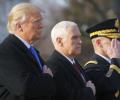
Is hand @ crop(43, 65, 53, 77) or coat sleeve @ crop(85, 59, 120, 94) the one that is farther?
coat sleeve @ crop(85, 59, 120, 94)

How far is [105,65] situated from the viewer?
723 cm

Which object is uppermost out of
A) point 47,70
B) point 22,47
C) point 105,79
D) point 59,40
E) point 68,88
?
point 22,47

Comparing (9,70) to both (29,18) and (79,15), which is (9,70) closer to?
(29,18)

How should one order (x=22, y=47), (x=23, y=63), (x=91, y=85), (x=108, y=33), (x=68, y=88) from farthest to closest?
(x=108, y=33) < (x=91, y=85) < (x=68, y=88) < (x=22, y=47) < (x=23, y=63)

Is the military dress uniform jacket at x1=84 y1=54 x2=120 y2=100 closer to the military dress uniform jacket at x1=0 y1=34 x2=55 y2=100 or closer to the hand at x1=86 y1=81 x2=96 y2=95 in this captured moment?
the hand at x1=86 y1=81 x2=96 y2=95

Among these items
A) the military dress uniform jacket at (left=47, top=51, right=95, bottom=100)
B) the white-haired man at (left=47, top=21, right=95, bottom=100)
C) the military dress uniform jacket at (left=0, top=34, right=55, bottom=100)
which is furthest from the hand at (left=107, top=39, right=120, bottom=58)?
the military dress uniform jacket at (left=0, top=34, right=55, bottom=100)

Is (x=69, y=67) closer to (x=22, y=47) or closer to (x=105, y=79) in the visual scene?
(x=105, y=79)

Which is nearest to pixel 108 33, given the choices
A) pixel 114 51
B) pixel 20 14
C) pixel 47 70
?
pixel 114 51

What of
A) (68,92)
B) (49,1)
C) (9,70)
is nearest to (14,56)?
(9,70)

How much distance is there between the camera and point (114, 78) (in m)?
7.04

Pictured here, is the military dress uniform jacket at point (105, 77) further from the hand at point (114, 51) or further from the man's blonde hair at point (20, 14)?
the man's blonde hair at point (20, 14)

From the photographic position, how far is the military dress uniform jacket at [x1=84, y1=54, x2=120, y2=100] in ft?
23.0

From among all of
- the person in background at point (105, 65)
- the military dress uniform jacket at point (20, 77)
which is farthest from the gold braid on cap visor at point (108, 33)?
the military dress uniform jacket at point (20, 77)

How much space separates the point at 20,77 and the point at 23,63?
0.15 metres
